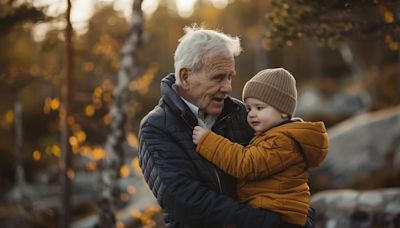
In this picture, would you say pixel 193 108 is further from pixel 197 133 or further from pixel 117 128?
pixel 117 128

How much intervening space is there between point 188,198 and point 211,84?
2.28 ft

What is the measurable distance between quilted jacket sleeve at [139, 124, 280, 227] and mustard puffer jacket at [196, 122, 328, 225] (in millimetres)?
96

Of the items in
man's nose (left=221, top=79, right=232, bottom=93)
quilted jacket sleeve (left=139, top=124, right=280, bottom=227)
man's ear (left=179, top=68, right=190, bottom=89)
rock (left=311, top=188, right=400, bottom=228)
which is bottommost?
rock (left=311, top=188, right=400, bottom=228)

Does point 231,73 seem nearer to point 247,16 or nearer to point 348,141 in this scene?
point 348,141

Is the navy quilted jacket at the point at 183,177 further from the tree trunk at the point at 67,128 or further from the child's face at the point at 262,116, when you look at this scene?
the tree trunk at the point at 67,128

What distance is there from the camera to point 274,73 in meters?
3.24

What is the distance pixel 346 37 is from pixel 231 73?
2840 mm

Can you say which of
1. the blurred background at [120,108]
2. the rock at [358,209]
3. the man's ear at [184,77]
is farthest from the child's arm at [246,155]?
the rock at [358,209]

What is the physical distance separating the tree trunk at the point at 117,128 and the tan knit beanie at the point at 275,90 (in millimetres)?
3963

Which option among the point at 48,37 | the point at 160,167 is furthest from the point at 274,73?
the point at 48,37

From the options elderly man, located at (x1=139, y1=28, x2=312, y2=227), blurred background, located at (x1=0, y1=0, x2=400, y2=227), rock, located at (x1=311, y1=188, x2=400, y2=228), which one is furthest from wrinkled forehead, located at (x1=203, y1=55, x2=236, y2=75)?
rock, located at (x1=311, y1=188, x2=400, y2=228)

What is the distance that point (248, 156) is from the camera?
3010 mm

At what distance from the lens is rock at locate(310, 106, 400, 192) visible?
394 inches

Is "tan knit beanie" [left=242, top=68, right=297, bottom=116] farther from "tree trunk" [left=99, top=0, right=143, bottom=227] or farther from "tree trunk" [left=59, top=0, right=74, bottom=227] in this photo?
"tree trunk" [left=59, top=0, right=74, bottom=227]
